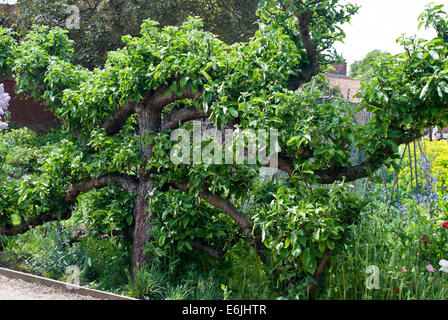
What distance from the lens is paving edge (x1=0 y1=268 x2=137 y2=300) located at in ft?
12.8

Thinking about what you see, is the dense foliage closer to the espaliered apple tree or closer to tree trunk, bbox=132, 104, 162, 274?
the espaliered apple tree

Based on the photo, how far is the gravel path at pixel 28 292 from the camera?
4.02 metres

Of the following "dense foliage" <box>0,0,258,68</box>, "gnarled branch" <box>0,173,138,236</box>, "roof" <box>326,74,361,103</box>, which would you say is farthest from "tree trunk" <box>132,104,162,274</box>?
"dense foliage" <box>0,0,258,68</box>

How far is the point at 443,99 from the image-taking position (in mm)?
3287

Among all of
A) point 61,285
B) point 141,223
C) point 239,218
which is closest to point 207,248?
point 239,218

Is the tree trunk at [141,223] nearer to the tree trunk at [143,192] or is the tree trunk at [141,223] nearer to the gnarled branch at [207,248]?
the tree trunk at [143,192]

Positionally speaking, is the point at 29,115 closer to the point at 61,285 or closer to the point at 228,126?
the point at 61,285

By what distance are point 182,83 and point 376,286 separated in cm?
231

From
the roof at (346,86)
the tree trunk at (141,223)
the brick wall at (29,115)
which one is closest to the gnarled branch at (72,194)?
the tree trunk at (141,223)

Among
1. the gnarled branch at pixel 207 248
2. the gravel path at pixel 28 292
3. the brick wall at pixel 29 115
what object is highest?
the brick wall at pixel 29 115

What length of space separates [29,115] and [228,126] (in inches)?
524

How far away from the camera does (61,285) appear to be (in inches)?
168

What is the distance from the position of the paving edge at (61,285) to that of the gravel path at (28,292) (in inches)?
1.8
